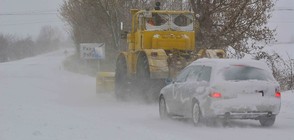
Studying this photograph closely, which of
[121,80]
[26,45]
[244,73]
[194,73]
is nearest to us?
[244,73]

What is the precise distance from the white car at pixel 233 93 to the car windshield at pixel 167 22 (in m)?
6.71

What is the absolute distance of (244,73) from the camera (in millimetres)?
12320

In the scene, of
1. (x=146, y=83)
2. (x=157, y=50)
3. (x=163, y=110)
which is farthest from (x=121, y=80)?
(x=163, y=110)

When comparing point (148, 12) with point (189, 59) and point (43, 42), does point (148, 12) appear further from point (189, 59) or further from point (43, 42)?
point (43, 42)

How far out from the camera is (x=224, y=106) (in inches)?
467

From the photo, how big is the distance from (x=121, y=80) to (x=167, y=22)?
334 cm

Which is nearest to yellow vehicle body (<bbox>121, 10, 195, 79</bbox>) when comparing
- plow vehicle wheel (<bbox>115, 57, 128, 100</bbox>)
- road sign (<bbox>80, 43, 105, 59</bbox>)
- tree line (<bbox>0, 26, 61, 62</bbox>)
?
plow vehicle wheel (<bbox>115, 57, 128, 100</bbox>)

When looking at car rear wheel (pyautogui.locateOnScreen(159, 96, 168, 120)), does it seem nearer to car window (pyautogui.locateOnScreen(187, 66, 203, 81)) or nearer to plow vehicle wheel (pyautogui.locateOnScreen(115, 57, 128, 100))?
car window (pyautogui.locateOnScreen(187, 66, 203, 81))

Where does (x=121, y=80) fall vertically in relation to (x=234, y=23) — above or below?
below

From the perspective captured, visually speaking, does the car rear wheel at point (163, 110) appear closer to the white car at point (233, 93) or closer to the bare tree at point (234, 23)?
the white car at point (233, 93)

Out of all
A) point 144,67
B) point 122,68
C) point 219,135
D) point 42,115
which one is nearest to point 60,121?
point 42,115

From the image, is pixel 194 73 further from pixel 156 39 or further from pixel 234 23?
pixel 234 23

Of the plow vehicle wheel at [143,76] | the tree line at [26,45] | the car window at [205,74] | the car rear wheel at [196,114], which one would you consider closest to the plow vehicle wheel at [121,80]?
the plow vehicle wheel at [143,76]

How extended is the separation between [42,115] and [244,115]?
4099 millimetres
